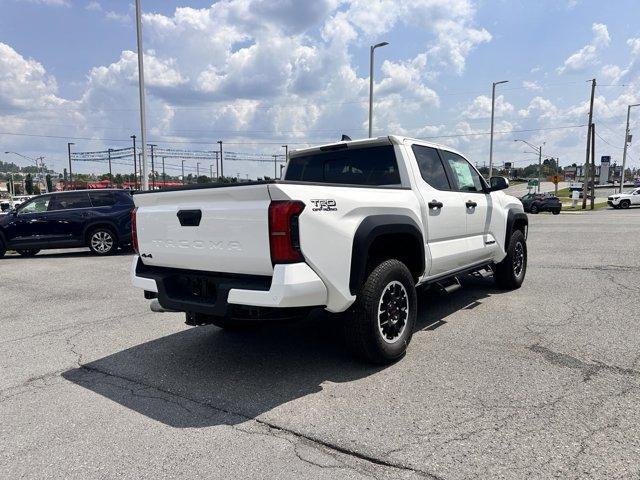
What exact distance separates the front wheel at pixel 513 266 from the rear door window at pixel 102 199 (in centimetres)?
1044

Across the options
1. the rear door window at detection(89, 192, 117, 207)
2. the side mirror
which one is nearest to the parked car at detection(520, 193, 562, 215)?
the rear door window at detection(89, 192, 117, 207)

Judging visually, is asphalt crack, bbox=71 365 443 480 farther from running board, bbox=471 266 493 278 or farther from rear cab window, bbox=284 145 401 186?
running board, bbox=471 266 493 278

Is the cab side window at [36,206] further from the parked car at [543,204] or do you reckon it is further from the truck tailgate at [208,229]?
the parked car at [543,204]

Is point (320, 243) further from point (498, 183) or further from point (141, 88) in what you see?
point (141, 88)

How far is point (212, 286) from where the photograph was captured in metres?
3.77

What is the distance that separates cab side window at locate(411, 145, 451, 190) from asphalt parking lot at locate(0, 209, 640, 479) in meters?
1.58

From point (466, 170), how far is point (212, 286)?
12.5 feet

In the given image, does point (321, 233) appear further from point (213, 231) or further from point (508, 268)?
point (508, 268)

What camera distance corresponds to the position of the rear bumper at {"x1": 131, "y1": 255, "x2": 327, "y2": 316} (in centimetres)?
333

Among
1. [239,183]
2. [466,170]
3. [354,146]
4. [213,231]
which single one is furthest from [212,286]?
[466,170]

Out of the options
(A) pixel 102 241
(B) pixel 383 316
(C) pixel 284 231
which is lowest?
(A) pixel 102 241

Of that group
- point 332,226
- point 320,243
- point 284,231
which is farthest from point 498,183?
point 284,231

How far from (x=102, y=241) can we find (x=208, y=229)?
10.5 metres

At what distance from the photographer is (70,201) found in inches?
512
